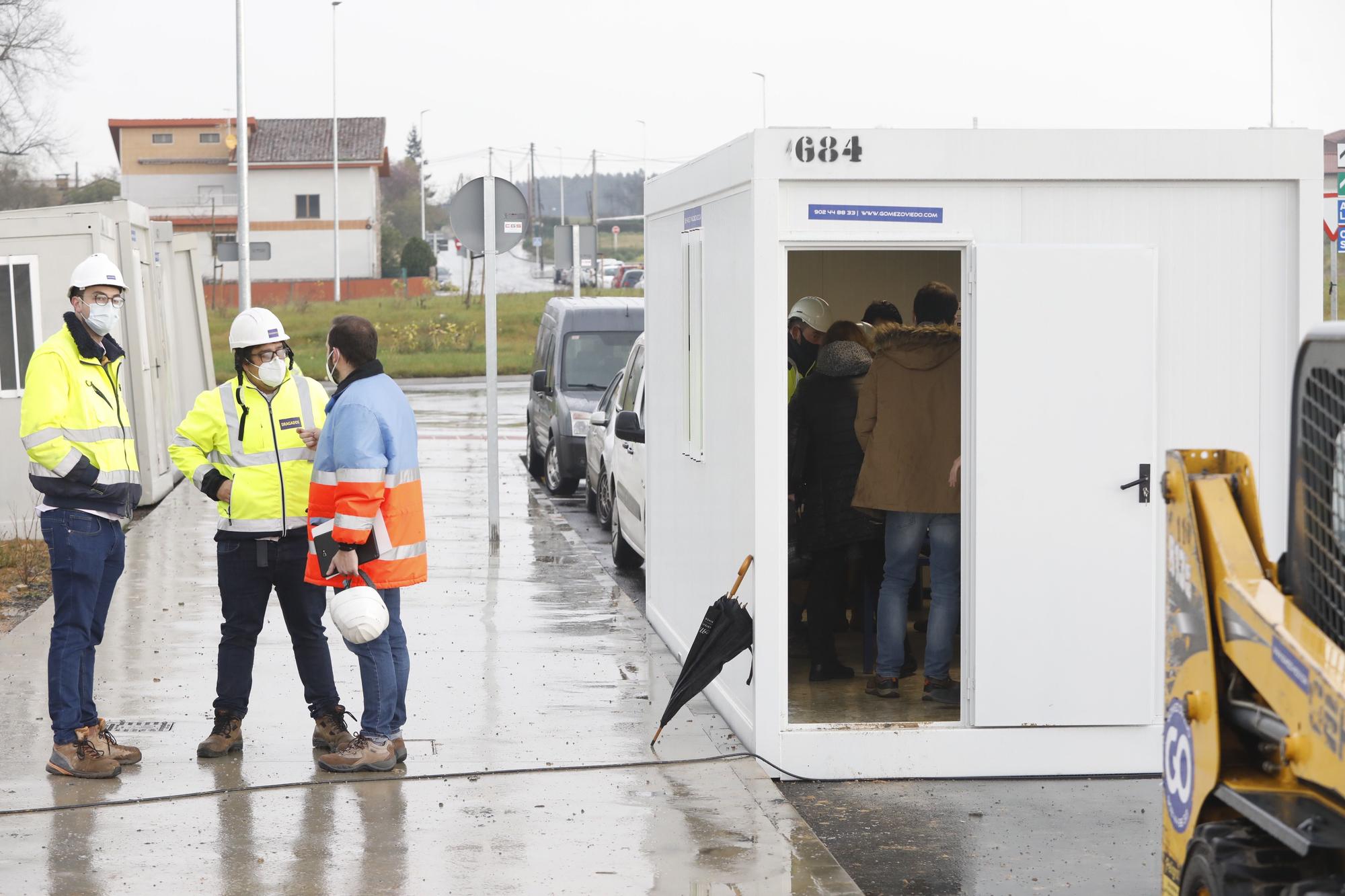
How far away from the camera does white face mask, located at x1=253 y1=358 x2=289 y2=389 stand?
21.6 ft

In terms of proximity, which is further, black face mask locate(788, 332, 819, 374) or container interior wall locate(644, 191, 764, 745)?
black face mask locate(788, 332, 819, 374)

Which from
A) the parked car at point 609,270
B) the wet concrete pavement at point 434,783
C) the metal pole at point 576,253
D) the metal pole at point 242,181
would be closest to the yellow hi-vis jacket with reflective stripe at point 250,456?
the wet concrete pavement at point 434,783

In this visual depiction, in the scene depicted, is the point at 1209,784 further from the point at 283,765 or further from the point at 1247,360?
the point at 283,765

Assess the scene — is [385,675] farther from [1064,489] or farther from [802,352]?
[802,352]

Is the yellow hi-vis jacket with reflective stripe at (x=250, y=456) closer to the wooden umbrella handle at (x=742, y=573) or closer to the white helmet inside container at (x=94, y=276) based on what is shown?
the white helmet inside container at (x=94, y=276)

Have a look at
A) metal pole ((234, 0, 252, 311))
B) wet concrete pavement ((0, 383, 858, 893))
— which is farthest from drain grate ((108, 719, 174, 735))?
metal pole ((234, 0, 252, 311))

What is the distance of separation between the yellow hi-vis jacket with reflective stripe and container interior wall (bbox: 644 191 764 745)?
1.86 metres

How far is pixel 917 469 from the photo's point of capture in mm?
7379

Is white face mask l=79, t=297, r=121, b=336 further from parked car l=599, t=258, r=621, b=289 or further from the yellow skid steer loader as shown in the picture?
parked car l=599, t=258, r=621, b=289

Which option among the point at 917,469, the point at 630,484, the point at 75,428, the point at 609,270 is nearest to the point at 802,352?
the point at 917,469

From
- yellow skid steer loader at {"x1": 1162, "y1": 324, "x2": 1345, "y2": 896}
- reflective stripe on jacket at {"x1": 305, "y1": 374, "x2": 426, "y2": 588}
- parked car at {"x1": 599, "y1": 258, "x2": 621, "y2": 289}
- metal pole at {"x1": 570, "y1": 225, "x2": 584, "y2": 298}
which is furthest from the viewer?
parked car at {"x1": 599, "y1": 258, "x2": 621, "y2": 289}

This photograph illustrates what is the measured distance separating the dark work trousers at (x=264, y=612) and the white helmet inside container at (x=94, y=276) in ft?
3.89

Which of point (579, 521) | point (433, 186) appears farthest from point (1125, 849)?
point (433, 186)

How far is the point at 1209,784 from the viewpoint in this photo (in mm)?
3951
